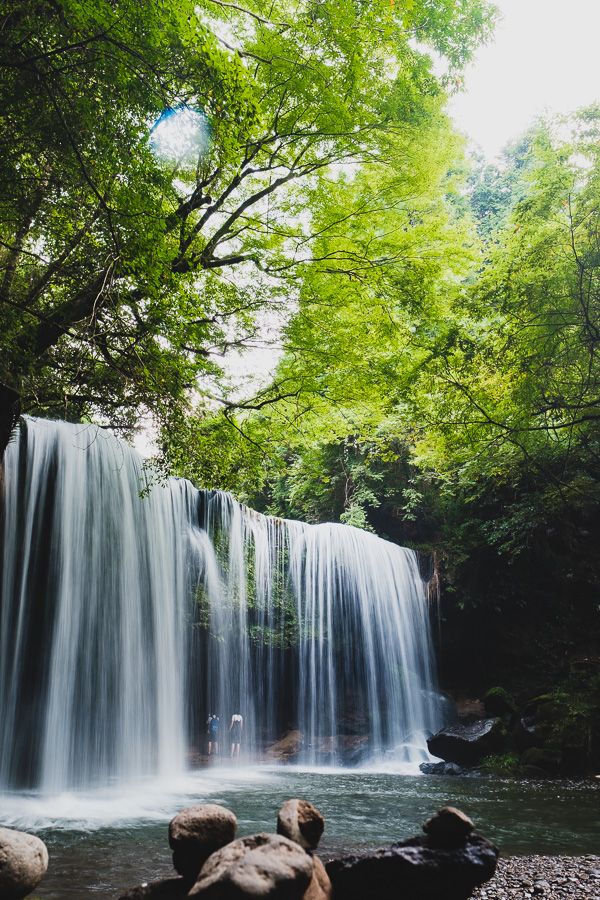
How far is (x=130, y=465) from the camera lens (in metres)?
10.1

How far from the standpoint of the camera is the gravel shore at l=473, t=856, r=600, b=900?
11.6ft

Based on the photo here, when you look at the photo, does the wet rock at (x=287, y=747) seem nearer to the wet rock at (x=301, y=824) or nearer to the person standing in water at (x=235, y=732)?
the person standing in water at (x=235, y=732)

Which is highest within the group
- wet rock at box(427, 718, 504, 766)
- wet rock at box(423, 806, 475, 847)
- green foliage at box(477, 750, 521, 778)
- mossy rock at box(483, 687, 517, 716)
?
wet rock at box(423, 806, 475, 847)

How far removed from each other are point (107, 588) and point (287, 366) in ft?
17.2

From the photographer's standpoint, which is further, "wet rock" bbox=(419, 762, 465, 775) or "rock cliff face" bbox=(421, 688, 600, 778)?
"wet rock" bbox=(419, 762, 465, 775)

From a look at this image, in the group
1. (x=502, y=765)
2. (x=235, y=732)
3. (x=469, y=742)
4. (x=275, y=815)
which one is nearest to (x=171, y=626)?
(x=235, y=732)

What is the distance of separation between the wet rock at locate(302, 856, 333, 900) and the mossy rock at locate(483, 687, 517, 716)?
1089 cm

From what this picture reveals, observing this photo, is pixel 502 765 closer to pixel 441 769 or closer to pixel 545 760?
pixel 545 760

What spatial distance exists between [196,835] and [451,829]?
1.66 meters

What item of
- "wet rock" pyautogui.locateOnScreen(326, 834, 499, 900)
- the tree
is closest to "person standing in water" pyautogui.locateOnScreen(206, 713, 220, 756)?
the tree

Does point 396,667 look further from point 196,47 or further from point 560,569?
point 196,47

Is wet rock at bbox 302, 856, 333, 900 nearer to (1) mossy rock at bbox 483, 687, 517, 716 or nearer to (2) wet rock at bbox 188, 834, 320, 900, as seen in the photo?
(2) wet rock at bbox 188, 834, 320, 900

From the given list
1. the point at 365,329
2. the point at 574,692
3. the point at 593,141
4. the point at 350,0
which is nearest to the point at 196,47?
the point at 350,0

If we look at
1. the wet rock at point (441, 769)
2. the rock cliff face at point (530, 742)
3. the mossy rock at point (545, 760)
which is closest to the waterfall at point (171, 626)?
the wet rock at point (441, 769)
